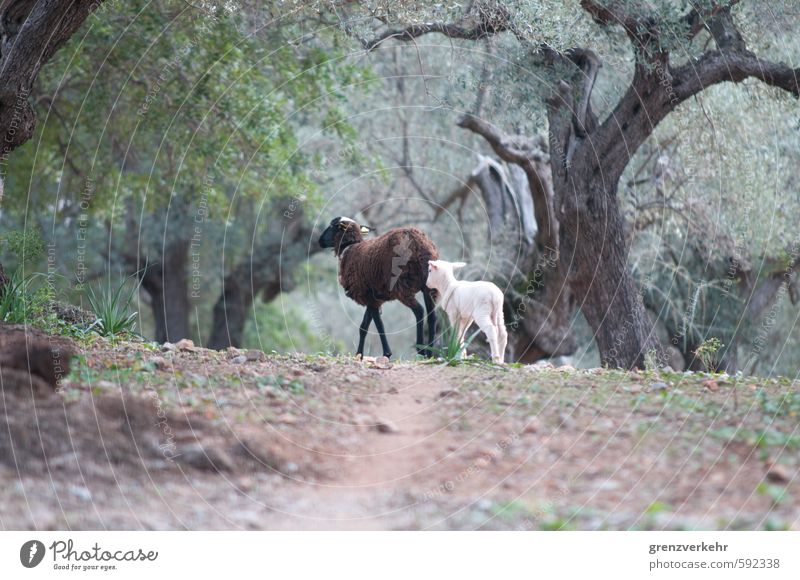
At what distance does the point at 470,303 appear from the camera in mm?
10844

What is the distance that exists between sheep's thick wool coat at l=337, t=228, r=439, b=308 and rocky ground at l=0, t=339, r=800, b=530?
2264 millimetres

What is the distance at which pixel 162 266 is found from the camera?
2631cm

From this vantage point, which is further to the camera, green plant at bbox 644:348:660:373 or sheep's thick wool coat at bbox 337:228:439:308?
green plant at bbox 644:348:660:373

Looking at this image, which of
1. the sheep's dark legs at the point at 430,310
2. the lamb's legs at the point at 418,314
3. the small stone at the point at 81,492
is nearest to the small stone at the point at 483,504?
the small stone at the point at 81,492

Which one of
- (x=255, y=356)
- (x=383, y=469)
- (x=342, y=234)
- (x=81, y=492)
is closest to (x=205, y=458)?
(x=81, y=492)

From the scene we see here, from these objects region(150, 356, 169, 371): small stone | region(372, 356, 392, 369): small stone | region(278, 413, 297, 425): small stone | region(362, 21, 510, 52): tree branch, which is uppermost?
region(362, 21, 510, 52): tree branch

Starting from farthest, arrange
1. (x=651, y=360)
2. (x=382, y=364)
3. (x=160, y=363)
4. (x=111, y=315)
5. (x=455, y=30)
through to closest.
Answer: (x=455, y=30), (x=651, y=360), (x=111, y=315), (x=382, y=364), (x=160, y=363)

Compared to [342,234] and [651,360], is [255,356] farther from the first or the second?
[651,360]

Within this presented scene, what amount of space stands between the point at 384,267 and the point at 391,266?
0.32 feet

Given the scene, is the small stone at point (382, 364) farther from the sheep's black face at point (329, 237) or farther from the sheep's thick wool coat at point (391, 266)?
the sheep's black face at point (329, 237)

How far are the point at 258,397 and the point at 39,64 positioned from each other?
541 cm

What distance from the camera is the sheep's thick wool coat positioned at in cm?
1147

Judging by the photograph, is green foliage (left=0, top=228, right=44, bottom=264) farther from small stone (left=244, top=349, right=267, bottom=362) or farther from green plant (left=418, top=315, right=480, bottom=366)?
green plant (left=418, top=315, right=480, bottom=366)

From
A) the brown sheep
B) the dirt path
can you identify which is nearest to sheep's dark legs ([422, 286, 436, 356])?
the brown sheep
